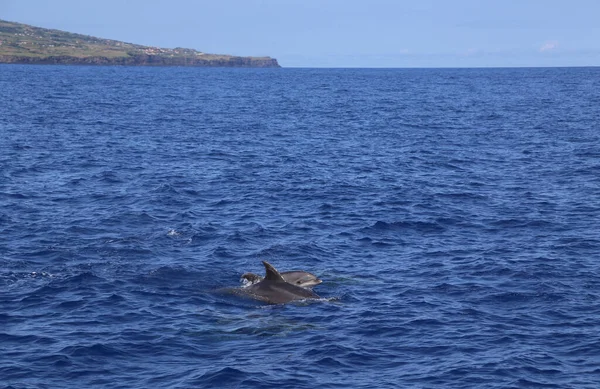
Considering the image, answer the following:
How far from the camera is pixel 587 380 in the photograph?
22.2m

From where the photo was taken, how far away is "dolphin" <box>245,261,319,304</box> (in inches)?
1148

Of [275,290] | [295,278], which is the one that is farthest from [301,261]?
[275,290]

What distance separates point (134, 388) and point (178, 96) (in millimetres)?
128210

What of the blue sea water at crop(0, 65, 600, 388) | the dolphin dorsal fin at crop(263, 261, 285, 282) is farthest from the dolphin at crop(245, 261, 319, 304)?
the blue sea water at crop(0, 65, 600, 388)

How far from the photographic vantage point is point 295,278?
31109 mm

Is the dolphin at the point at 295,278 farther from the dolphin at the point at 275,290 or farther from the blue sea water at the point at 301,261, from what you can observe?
the dolphin at the point at 275,290

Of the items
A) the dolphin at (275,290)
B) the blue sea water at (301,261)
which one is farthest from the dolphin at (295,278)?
the dolphin at (275,290)

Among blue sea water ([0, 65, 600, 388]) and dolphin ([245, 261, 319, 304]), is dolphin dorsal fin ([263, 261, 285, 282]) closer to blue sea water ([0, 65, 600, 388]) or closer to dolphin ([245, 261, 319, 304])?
dolphin ([245, 261, 319, 304])

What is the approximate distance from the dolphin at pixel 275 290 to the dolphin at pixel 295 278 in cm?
63

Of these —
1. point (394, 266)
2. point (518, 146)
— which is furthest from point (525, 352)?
point (518, 146)

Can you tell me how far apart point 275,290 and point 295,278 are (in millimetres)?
1763

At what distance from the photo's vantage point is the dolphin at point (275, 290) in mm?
29172

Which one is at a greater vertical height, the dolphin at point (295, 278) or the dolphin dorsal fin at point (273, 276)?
the dolphin dorsal fin at point (273, 276)

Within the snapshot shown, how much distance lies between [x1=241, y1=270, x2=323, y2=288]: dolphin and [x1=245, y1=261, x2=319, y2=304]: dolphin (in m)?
0.63
